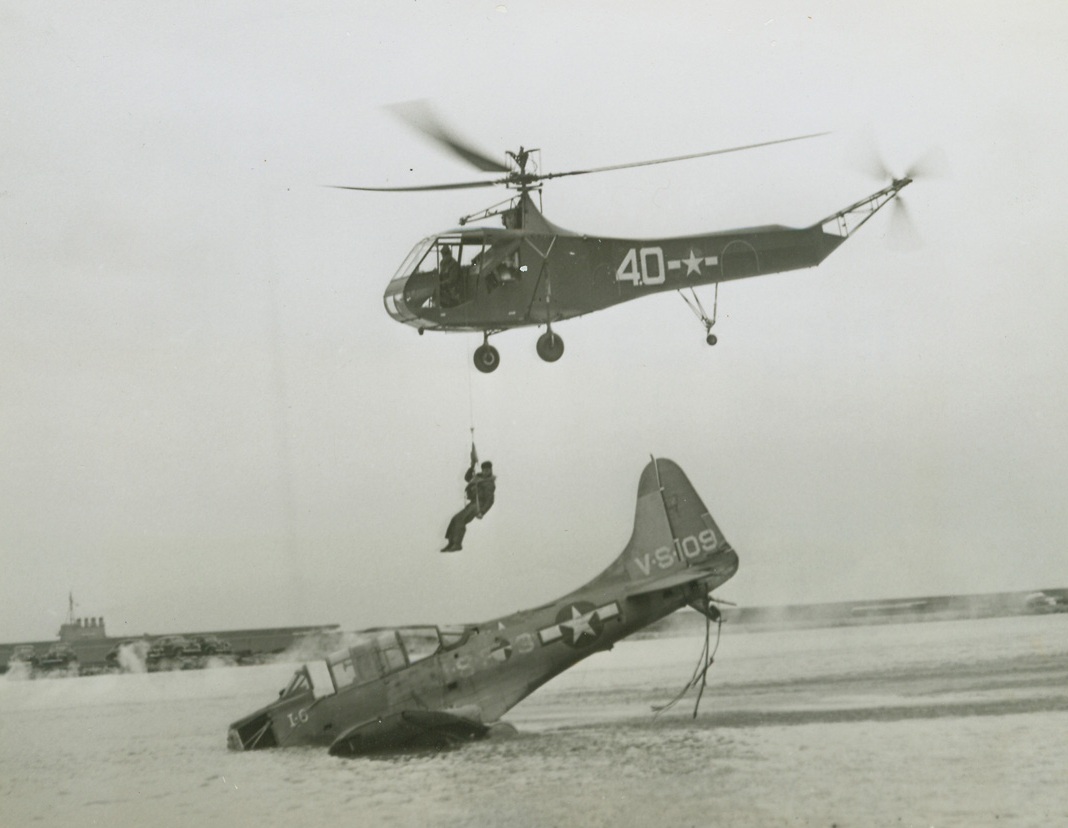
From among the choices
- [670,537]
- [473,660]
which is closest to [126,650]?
[473,660]

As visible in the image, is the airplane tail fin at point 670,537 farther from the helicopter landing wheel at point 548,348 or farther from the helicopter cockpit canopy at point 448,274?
the helicopter cockpit canopy at point 448,274

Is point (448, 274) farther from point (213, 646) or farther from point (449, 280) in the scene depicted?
point (213, 646)

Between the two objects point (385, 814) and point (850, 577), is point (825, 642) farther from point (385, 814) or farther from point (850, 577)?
point (385, 814)

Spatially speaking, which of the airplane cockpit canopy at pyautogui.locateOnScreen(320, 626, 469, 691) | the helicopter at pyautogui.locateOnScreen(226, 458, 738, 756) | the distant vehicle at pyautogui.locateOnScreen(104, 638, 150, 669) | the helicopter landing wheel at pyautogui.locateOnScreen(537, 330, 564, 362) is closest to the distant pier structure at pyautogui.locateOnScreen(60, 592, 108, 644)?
the distant vehicle at pyautogui.locateOnScreen(104, 638, 150, 669)

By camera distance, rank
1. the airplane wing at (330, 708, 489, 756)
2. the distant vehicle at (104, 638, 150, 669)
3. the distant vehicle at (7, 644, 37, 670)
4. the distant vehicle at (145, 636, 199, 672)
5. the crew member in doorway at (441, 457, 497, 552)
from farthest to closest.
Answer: the distant vehicle at (145, 636, 199, 672), the distant vehicle at (104, 638, 150, 669), the distant vehicle at (7, 644, 37, 670), the crew member in doorway at (441, 457, 497, 552), the airplane wing at (330, 708, 489, 756)

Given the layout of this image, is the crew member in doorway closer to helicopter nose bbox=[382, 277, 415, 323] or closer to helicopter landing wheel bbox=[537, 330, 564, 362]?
helicopter landing wheel bbox=[537, 330, 564, 362]

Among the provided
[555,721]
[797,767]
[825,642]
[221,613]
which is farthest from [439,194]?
[825,642]
